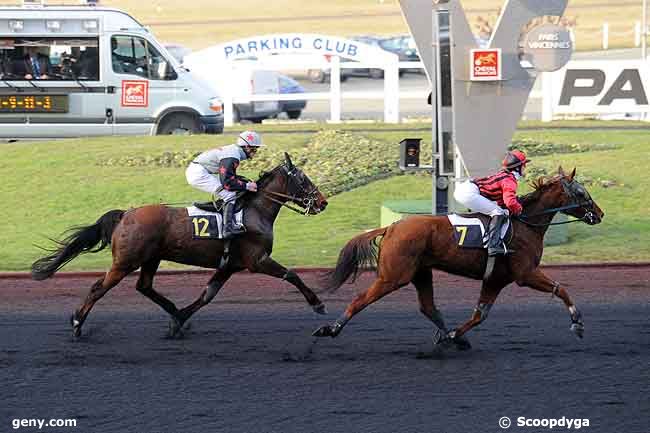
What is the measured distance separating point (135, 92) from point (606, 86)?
982 cm

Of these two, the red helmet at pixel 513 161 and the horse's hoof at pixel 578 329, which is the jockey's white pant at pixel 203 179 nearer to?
the red helmet at pixel 513 161

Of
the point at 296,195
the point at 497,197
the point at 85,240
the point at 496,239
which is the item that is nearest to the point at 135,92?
the point at 85,240

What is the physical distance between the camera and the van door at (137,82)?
2295 cm

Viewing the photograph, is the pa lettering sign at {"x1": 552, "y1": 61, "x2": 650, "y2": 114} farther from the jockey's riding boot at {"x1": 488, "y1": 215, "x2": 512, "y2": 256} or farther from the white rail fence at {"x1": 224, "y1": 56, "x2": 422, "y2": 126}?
the jockey's riding boot at {"x1": 488, "y1": 215, "x2": 512, "y2": 256}

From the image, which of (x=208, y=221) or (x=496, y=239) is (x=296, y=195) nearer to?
(x=208, y=221)

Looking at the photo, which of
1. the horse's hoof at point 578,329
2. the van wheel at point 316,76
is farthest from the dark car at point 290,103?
the horse's hoof at point 578,329

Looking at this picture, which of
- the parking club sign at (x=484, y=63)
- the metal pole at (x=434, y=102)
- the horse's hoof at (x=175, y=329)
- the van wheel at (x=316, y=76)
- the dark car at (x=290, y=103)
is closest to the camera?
the horse's hoof at (x=175, y=329)

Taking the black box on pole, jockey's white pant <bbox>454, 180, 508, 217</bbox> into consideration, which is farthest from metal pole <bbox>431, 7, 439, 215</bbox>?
jockey's white pant <bbox>454, 180, 508, 217</bbox>

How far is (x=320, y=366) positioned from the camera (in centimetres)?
955

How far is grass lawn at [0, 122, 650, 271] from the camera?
51.0 feet

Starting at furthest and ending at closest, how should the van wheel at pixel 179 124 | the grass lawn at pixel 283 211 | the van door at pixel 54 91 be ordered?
the van wheel at pixel 179 124, the van door at pixel 54 91, the grass lawn at pixel 283 211

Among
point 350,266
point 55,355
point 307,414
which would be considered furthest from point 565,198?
point 55,355

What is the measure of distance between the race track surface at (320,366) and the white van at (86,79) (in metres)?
10.6

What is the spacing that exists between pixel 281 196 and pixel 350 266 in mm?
1255
